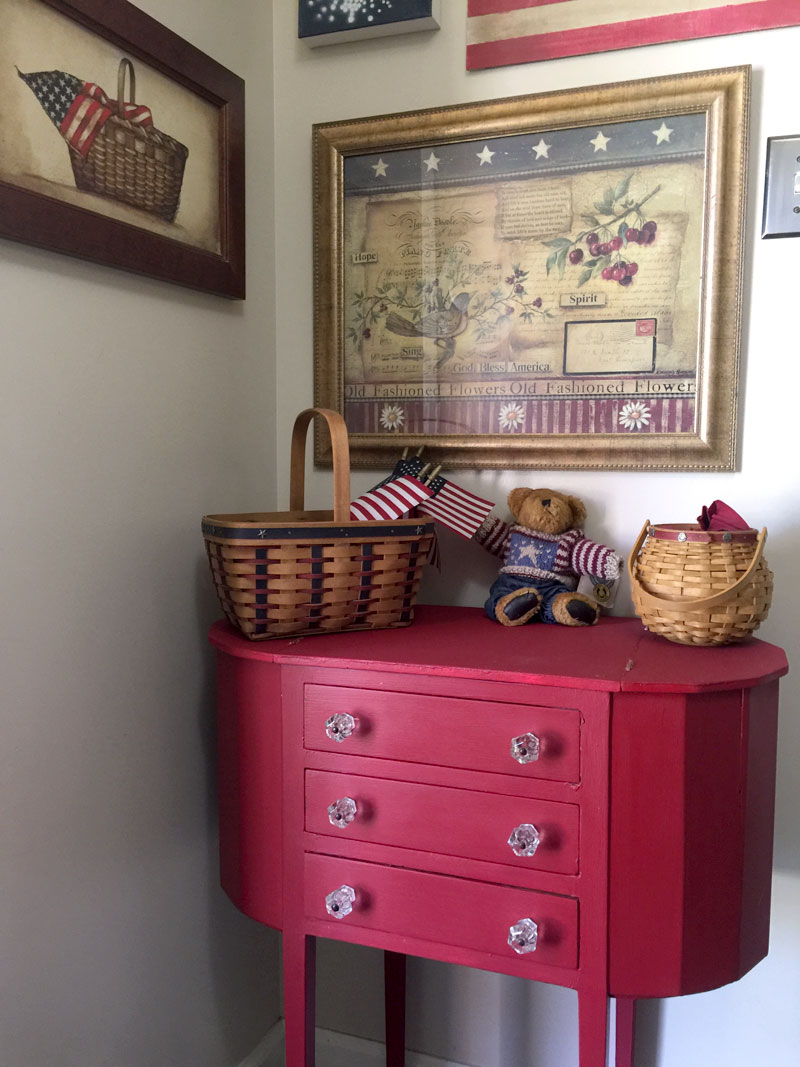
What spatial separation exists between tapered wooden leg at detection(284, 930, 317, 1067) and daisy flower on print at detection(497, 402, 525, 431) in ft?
3.00

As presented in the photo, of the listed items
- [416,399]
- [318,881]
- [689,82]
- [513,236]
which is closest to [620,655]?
[318,881]

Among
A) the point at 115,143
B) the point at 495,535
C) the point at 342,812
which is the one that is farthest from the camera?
the point at 495,535

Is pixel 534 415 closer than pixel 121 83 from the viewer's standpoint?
No

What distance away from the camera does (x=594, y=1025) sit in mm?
1115

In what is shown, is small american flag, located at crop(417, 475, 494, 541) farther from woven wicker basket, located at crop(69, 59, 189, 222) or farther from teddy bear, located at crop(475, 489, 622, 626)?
woven wicker basket, located at crop(69, 59, 189, 222)

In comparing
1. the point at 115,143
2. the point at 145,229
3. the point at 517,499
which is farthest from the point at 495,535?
the point at 115,143

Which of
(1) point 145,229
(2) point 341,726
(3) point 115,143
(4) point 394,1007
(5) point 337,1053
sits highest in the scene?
(3) point 115,143

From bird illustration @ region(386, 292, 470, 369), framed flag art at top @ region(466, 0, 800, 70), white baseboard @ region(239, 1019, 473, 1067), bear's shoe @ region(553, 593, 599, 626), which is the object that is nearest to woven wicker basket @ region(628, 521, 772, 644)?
bear's shoe @ region(553, 593, 599, 626)

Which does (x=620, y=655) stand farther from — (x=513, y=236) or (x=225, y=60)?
(x=225, y=60)

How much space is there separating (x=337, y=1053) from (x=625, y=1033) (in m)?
0.63

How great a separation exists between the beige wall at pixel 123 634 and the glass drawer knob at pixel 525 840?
2.11 ft

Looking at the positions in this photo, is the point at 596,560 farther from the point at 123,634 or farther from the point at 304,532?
the point at 123,634

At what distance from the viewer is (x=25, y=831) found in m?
1.21

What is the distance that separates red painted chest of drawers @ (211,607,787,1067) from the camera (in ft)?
3.62
